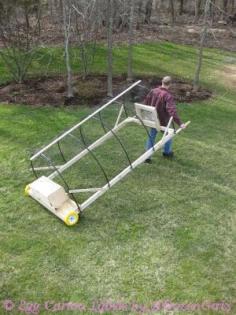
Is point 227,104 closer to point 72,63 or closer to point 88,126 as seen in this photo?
point 88,126

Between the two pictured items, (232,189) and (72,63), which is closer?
(232,189)

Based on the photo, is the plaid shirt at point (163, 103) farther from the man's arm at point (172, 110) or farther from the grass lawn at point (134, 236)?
the grass lawn at point (134, 236)

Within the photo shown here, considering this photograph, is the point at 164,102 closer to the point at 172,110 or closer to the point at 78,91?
the point at 172,110

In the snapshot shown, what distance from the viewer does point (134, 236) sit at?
584 centimetres

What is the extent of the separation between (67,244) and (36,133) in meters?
3.96

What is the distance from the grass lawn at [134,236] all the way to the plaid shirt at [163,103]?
0.92 meters

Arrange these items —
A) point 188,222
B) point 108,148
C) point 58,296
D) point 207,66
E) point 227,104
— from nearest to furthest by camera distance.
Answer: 1. point 58,296
2. point 188,222
3. point 108,148
4. point 227,104
5. point 207,66

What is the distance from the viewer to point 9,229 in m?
5.91

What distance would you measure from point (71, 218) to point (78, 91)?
244 inches

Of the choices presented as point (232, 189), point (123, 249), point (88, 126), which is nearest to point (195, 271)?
point (123, 249)

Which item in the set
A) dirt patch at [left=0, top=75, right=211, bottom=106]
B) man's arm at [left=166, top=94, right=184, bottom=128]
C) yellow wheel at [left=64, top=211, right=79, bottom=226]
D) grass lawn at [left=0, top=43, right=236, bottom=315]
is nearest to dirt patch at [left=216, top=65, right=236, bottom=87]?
dirt patch at [left=0, top=75, right=211, bottom=106]

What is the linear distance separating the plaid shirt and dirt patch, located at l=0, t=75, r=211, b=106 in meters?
3.06

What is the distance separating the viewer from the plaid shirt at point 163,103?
7.25 m

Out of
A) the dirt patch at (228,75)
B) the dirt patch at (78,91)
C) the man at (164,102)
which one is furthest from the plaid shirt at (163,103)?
the dirt patch at (228,75)
